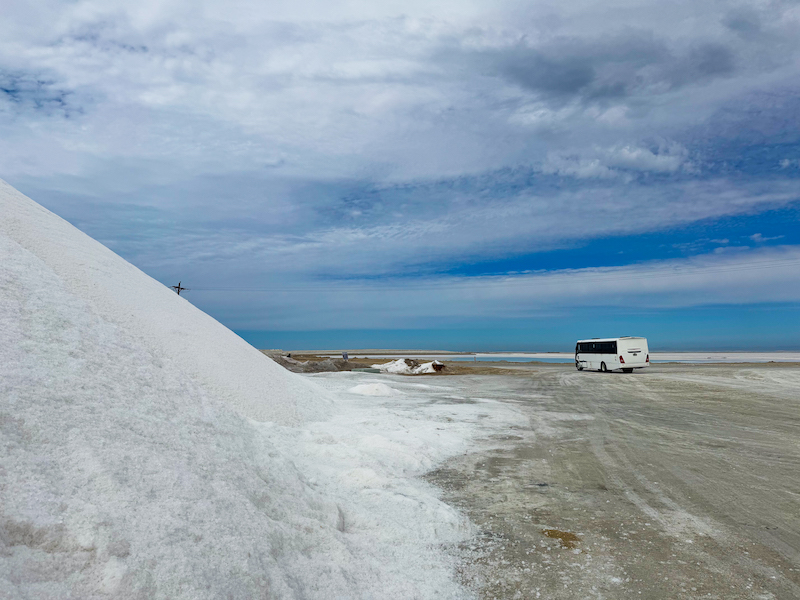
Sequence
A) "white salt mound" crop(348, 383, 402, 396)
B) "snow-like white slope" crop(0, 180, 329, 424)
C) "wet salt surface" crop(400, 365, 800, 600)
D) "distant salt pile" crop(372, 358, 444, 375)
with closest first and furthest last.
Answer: "wet salt surface" crop(400, 365, 800, 600), "snow-like white slope" crop(0, 180, 329, 424), "white salt mound" crop(348, 383, 402, 396), "distant salt pile" crop(372, 358, 444, 375)

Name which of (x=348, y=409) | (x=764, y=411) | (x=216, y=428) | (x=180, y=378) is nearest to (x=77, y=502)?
(x=216, y=428)

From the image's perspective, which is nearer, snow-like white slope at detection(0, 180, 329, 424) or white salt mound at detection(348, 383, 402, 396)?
snow-like white slope at detection(0, 180, 329, 424)

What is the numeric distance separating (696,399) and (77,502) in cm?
1979

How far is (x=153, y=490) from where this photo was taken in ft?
12.7

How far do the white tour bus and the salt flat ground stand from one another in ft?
72.3

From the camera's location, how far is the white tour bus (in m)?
34.1

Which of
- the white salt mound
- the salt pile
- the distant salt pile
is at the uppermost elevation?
the salt pile

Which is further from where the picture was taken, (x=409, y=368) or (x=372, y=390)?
(x=409, y=368)

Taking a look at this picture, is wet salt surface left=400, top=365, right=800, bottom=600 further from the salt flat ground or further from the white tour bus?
the white tour bus

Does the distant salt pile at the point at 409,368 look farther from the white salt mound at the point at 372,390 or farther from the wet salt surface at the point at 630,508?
the wet salt surface at the point at 630,508

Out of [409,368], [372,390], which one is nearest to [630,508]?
[372,390]

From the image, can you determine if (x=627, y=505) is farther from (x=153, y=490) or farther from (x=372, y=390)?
(x=372, y=390)

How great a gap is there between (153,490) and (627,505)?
530 cm

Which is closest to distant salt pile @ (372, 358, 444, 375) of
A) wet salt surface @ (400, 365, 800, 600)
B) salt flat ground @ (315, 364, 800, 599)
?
salt flat ground @ (315, 364, 800, 599)
